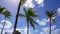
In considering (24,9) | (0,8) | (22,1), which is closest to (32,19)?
(24,9)

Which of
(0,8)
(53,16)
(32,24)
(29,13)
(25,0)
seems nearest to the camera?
(25,0)

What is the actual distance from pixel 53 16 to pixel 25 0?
2489 centimetres

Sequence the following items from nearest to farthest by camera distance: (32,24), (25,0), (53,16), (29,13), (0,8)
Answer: (25,0) < (0,8) < (32,24) < (29,13) < (53,16)

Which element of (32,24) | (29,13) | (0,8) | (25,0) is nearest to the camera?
(25,0)

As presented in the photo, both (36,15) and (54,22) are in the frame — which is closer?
(36,15)

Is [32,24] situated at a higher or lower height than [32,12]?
lower

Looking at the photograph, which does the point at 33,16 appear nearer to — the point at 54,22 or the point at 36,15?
the point at 36,15

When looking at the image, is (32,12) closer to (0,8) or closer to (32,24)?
(32,24)

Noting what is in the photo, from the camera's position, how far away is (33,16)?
34.7m

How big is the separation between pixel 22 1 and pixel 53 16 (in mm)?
24309

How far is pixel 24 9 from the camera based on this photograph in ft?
118

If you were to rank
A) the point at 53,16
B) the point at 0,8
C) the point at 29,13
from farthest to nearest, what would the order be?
the point at 53,16
the point at 29,13
the point at 0,8

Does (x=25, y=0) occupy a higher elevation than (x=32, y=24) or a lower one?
higher

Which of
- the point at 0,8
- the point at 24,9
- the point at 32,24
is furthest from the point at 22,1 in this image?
the point at 24,9
